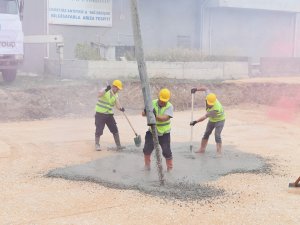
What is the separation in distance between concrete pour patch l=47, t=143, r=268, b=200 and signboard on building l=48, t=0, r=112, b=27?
11.1 metres

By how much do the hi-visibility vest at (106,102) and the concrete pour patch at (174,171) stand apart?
90 centimetres

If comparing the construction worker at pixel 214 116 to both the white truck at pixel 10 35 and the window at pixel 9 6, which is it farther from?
the window at pixel 9 6

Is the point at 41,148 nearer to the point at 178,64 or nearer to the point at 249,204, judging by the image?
the point at 249,204

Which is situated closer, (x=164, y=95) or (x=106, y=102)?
(x=164, y=95)

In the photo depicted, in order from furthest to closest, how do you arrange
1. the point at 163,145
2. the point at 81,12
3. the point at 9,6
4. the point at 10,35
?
the point at 81,12 → the point at 9,6 → the point at 10,35 → the point at 163,145

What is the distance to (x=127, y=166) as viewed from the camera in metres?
8.31

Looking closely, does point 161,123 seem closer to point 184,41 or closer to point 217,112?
point 217,112

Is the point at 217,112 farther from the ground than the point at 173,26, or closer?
closer

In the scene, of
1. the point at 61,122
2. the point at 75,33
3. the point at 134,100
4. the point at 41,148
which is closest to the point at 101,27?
the point at 75,33

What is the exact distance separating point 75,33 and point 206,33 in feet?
23.2

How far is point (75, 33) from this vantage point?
20.0m

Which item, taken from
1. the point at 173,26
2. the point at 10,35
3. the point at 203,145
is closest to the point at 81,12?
the point at 173,26

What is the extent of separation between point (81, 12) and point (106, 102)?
11.5m

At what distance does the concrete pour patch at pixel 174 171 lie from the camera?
22.8 ft
